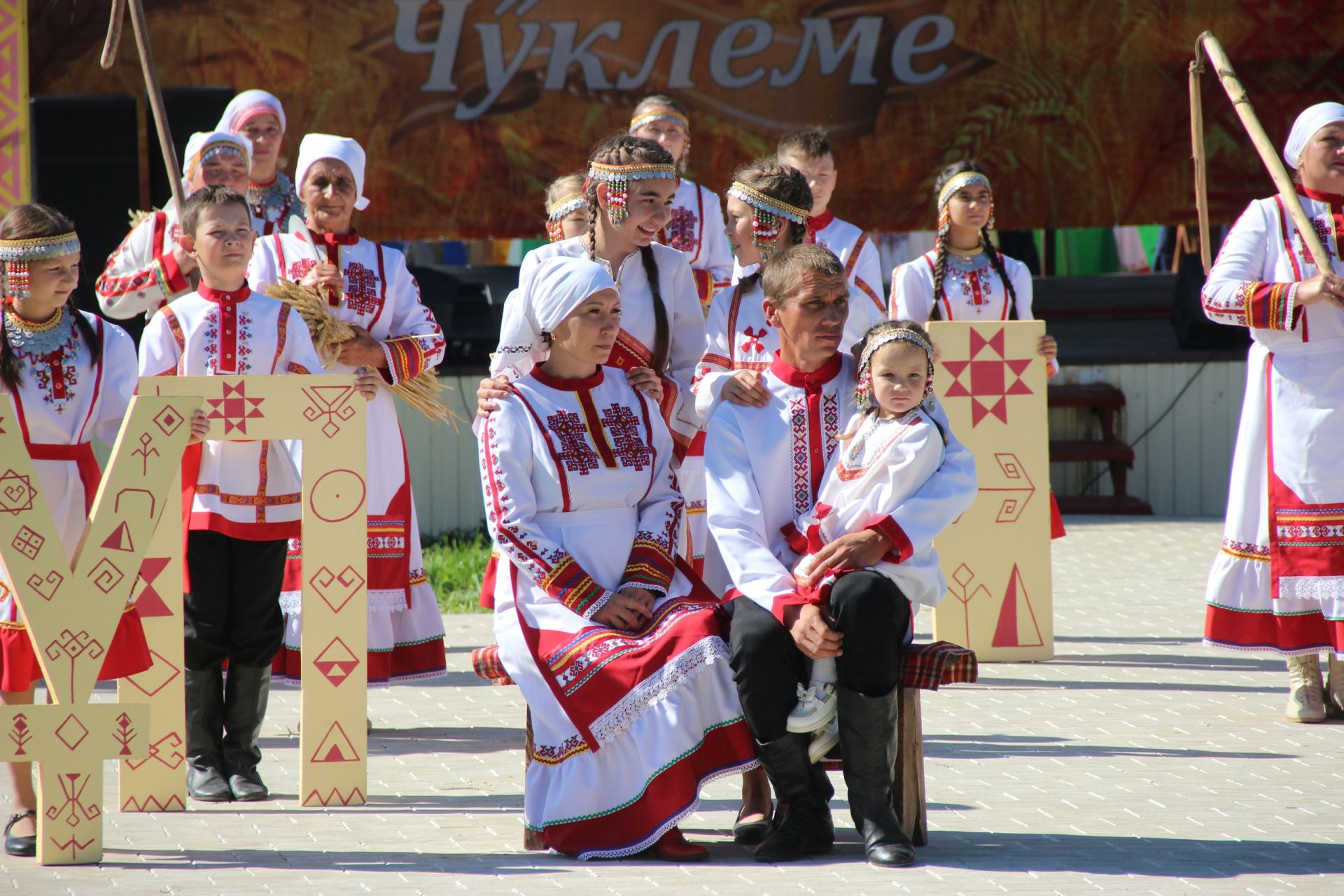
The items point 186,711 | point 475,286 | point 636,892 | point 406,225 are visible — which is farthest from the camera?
point 475,286

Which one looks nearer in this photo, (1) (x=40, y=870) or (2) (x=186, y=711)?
(1) (x=40, y=870)

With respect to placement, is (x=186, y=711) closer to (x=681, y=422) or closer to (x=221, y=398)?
(x=221, y=398)

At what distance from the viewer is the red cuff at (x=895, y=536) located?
13.1ft

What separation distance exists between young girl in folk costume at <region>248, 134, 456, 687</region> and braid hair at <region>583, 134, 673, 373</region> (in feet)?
2.84

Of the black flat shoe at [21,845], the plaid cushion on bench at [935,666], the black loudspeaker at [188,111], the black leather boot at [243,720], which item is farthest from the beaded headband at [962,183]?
the black flat shoe at [21,845]

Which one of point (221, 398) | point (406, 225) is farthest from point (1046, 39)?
point (221, 398)

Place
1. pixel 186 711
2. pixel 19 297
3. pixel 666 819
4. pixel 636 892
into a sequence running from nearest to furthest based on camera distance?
pixel 636 892, pixel 666 819, pixel 19 297, pixel 186 711

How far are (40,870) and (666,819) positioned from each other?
1.44 metres

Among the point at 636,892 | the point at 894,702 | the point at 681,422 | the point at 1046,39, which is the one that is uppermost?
the point at 1046,39

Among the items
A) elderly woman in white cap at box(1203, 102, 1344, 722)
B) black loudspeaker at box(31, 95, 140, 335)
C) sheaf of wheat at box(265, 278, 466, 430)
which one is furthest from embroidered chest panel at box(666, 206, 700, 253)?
black loudspeaker at box(31, 95, 140, 335)

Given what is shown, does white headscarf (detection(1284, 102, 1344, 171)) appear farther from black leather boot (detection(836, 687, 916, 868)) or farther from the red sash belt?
the red sash belt

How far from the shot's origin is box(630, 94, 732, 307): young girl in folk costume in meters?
6.75

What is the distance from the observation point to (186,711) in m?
4.70

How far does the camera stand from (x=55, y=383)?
425 centimetres
